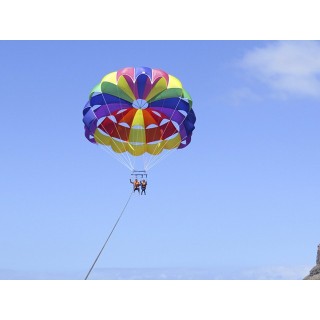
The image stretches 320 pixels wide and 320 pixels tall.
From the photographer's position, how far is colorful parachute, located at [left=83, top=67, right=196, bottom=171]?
26438 mm

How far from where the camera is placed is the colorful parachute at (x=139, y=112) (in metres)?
26.4

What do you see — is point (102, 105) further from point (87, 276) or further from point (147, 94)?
point (87, 276)

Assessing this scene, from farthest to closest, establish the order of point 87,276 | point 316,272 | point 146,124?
point 316,272, point 146,124, point 87,276

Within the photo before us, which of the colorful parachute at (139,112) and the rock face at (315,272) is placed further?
the rock face at (315,272)

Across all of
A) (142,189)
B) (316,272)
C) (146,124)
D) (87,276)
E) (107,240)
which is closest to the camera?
(87,276)

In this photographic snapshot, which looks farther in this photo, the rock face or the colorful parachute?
the rock face

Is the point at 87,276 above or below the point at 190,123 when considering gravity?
below

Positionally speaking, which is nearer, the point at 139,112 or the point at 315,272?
the point at 139,112

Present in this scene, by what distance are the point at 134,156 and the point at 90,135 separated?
2118mm

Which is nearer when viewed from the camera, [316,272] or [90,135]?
[90,135]

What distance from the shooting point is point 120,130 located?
28.3 metres

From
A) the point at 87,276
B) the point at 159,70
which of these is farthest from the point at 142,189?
the point at 87,276

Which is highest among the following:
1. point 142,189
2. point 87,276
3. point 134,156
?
point 134,156

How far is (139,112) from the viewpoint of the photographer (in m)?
27.6
